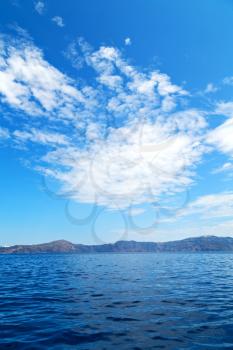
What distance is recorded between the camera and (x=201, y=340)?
1423 cm

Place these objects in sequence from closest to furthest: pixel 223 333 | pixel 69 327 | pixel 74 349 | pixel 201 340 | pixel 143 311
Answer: pixel 74 349 < pixel 201 340 < pixel 223 333 < pixel 69 327 < pixel 143 311

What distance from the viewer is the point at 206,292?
2839 cm

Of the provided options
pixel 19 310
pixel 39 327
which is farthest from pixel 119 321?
pixel 19 310

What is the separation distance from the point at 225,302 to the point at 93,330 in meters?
12.5

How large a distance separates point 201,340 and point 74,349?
5953 mm

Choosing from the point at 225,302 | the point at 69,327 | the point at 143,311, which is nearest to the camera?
the point at 69,327

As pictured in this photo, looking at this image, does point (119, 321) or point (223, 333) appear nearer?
A: point (223, 333)

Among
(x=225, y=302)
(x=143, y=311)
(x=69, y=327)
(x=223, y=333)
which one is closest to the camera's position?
(x=223, y=333)

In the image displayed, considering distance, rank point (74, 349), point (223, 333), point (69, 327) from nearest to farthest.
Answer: point (74, 349), point (223, 333), point (69, 327)

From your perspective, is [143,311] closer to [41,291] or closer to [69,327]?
[69,327]

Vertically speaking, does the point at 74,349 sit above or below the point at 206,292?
below

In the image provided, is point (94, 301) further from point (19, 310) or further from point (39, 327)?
point (39, 327)

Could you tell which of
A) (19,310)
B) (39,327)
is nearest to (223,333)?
(39,327)

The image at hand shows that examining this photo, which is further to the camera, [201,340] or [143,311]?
[143,311]
